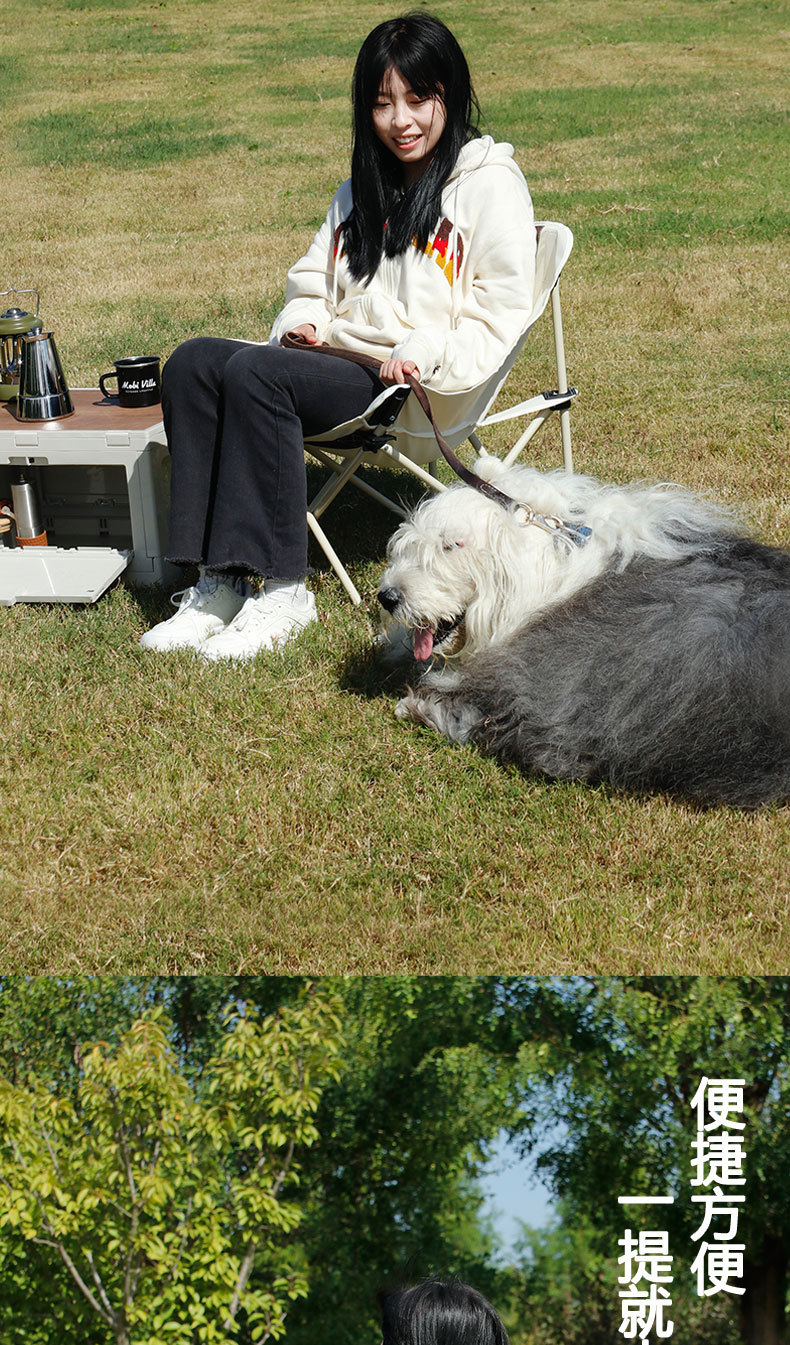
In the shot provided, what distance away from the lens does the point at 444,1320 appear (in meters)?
1.74

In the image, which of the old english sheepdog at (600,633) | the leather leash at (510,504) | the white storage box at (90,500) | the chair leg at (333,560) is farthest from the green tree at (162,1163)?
the white storage box at (90,500)

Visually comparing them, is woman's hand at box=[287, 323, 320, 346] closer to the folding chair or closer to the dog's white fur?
the folding chair

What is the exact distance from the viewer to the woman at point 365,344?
3.74 m

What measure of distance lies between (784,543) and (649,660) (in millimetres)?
1499

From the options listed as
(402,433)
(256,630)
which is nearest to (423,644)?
(256,630)

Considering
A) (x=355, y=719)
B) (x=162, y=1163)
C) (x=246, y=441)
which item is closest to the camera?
(x=162, y=1163)

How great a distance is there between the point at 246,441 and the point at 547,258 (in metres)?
1.34

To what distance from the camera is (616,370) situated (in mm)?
6566

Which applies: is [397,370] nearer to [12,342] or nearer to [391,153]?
[391,153]

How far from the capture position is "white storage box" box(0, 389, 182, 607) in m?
4.24

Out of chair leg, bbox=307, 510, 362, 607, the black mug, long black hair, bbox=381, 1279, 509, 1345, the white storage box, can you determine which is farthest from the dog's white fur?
long black hair, bbox=381, 1279, 509, 1345

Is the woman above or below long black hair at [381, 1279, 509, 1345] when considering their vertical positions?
above

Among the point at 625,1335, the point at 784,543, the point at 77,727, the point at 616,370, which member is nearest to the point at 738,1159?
the point at 625,1335

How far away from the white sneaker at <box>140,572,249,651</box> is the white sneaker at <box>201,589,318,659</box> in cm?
6
